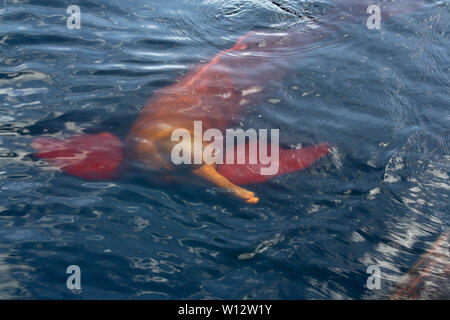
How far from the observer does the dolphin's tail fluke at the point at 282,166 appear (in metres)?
3.93

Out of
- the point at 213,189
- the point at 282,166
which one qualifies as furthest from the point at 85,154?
the point at 282,166

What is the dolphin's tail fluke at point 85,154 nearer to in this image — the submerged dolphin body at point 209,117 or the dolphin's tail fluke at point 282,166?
the submerged dolphin body at point 209,117

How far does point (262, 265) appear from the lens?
3.25 metres

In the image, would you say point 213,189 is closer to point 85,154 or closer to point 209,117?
point 209,117

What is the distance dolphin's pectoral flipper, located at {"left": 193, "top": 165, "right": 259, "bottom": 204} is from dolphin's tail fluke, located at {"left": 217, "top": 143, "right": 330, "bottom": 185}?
0.18 ft

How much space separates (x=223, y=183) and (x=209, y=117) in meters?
1.00

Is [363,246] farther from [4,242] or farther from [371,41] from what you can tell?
[371,41]

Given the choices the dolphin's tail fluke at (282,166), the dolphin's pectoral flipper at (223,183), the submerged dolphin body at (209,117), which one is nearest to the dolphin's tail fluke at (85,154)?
the submerged dolphin body at (209,117)

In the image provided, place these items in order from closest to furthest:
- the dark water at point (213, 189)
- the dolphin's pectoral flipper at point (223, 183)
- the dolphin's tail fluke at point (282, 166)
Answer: the dark water at point (213, 189) < the dolphin's pectoral flipper at point (223, 183) < the dolphin's tail fluke at point (282, 166)

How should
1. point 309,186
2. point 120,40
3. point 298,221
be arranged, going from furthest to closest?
point 120,40 → point 309,186 → point 298,221

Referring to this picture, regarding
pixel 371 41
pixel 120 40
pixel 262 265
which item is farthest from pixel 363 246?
pixel 120 40

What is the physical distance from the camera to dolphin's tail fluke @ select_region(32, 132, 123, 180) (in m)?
3.95

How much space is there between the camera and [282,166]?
13.4 feet

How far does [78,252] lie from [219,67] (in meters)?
2.92
